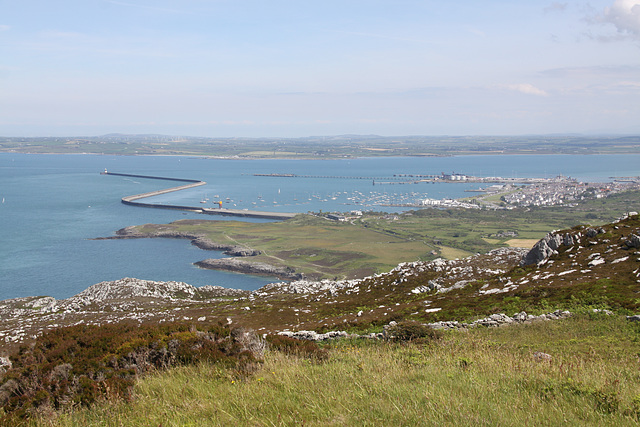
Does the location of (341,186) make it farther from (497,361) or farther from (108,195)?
(497,361)

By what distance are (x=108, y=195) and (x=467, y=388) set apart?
447 ft

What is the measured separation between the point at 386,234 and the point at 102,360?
72.2m

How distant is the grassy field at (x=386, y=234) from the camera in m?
59.8

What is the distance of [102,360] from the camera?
26.1 ft

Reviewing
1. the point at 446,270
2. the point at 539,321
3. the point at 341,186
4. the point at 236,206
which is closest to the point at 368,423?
the point at 539,321

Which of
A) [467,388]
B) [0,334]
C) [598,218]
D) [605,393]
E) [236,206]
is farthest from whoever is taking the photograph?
[236,206]

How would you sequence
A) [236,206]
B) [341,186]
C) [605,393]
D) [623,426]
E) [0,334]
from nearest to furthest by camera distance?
[623,426]
[605,393]
[0,334]
[236,206]
[341,186]

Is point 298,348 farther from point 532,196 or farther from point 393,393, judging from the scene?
point 532,196

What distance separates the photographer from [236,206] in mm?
117562

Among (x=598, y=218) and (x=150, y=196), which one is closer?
(x=598, y=218)

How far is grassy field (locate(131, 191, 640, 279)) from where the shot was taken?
59.8 metres

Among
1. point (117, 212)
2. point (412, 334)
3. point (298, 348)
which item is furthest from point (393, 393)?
point (117, 212)

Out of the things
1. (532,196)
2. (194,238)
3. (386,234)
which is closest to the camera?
(194,238)

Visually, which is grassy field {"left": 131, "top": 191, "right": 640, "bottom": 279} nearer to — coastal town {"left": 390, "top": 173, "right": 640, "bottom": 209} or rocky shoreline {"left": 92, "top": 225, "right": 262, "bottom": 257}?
rocky shoreline {"left": 92, "top": 225, "right": 262, "bottom": 257}
